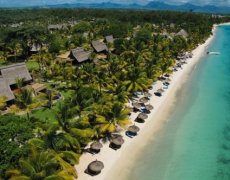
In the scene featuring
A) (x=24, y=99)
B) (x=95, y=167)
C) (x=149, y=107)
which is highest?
(x=24, y=99)

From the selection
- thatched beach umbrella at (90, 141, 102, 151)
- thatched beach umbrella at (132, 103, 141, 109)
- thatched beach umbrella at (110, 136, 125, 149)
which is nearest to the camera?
thatched beach umbrella at (90, 141, 102, 151)

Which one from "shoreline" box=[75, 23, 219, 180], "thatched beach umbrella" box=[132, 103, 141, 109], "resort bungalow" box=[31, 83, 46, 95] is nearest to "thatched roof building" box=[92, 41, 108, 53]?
"shoreline" box=[75, 23, 219, 180]

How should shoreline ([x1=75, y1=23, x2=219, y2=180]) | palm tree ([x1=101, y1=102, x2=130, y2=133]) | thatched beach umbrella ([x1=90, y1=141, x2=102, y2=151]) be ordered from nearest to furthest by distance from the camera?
shoreline ([x1=75, y1=23, x2=219, y2=180]) → thatched beach umbrella ([x1=90, y1=141, x2=102, y2=151]) → palm tree ([x1=101, y1=102, x2=130, y2=133])

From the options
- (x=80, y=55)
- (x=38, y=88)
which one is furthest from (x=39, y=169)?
(x=80, y=55)

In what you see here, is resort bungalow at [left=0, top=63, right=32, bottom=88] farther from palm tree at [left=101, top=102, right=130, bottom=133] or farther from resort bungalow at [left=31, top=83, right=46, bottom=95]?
palm tree at [left=101, top=102, right=130, bottom=133]

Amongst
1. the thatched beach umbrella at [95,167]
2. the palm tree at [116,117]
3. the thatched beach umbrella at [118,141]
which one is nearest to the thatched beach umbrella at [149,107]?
the palm tree at [116,117]

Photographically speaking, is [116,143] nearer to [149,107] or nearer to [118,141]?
[118,141]
